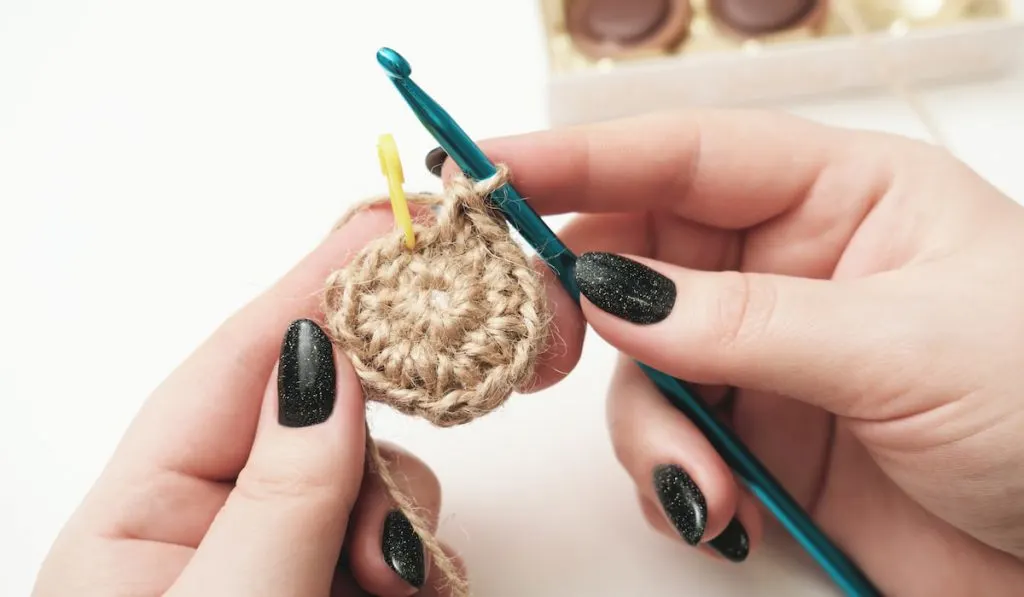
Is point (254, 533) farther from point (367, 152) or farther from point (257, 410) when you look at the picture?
point (367, 152)

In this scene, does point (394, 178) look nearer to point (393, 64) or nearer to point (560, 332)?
point (393, 64)

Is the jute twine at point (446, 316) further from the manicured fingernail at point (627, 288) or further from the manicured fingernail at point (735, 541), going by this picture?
the manicured fingernail at point (735, 541)

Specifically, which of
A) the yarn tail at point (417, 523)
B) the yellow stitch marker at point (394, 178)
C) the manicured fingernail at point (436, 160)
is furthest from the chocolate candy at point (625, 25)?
the yarn tail at point (417, 523)

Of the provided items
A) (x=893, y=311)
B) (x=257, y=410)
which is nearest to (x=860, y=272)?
(x=893, y=311)

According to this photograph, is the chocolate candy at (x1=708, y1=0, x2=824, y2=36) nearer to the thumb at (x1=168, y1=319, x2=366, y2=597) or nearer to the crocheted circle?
the crocheted circle

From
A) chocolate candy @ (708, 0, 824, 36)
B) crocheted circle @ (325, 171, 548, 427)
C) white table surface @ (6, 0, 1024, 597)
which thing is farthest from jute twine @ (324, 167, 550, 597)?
chocolate candy @ (708, 0, 824, 36)
